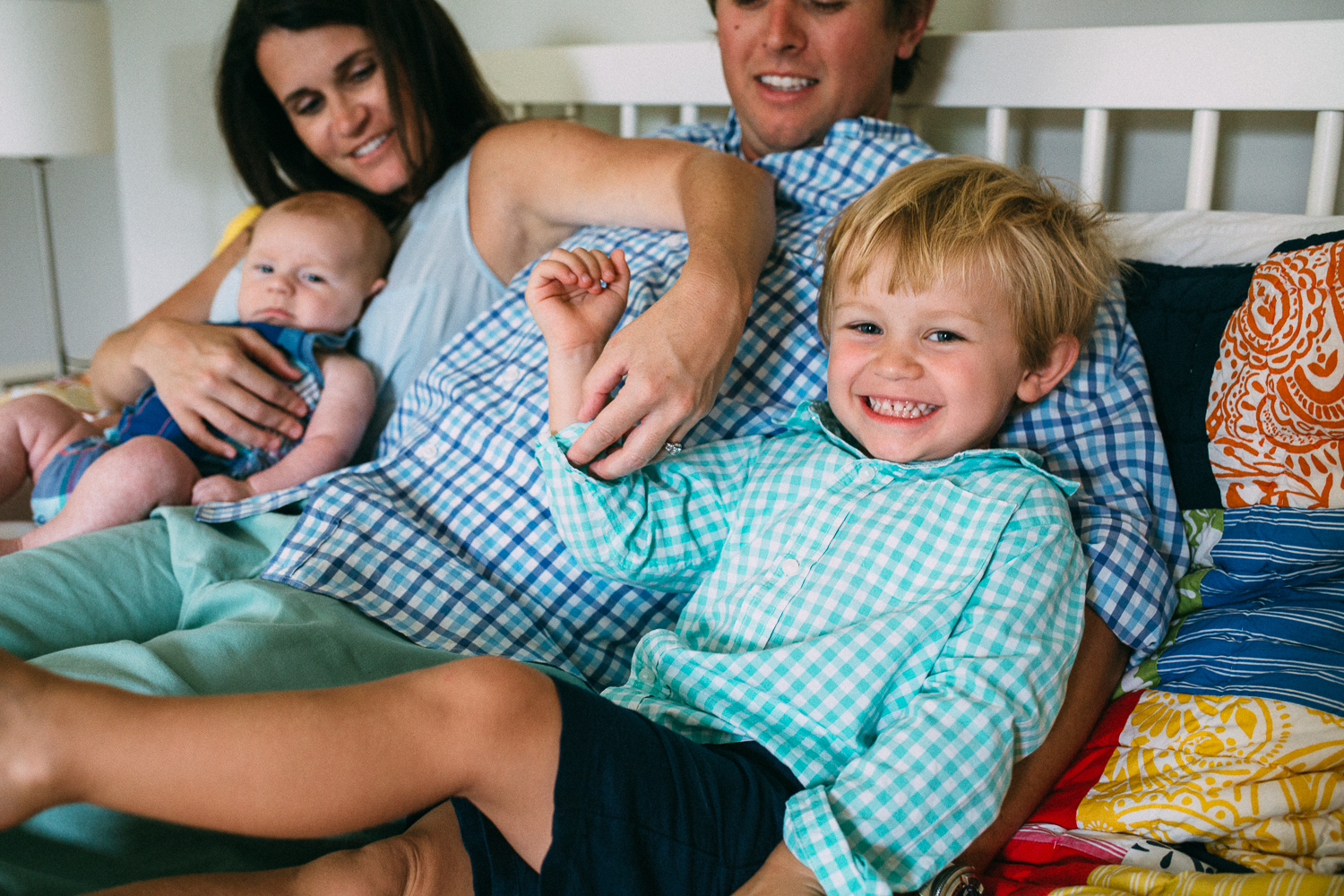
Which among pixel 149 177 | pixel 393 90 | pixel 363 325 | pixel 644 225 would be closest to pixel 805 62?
pixel 644 225

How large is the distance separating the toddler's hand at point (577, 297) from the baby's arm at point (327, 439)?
0.55m

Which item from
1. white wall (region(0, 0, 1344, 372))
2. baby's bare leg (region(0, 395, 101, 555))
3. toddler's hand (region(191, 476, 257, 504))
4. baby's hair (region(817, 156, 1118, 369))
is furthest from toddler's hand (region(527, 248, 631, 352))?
white wall (region(0, 0, 1344, 372))

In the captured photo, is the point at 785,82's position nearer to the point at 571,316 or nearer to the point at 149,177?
the point at 571,316

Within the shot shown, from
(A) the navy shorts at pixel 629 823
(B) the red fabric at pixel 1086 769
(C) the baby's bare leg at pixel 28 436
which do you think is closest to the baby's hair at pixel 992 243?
(B) the red fabric at pixel 1086 769

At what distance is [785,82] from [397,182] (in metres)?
0.69

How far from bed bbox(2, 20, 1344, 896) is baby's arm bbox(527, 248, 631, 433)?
2.02ft

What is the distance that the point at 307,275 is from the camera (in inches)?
61.7

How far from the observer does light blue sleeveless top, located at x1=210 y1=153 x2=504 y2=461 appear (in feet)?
5.07

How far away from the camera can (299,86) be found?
5.42 feet

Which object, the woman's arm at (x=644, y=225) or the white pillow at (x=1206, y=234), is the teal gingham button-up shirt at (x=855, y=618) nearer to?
the woman's arm at (x=644, y=225)

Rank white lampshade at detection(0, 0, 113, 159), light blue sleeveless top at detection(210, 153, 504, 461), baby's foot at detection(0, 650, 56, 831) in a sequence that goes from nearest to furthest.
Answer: baby's foot at detection(0, 650, 56, 831), light blue sleeveless top at detection(210, 153, 504, 461), white lampshade at detection(0, 0, 113, 159)

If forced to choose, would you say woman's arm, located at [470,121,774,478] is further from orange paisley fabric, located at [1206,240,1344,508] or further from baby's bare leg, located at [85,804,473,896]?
orange paisley fabric, located at [1206,240,1344,508]

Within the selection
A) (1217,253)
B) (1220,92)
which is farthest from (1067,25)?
(1217,253)

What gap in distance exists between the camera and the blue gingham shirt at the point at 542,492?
1048 mm
